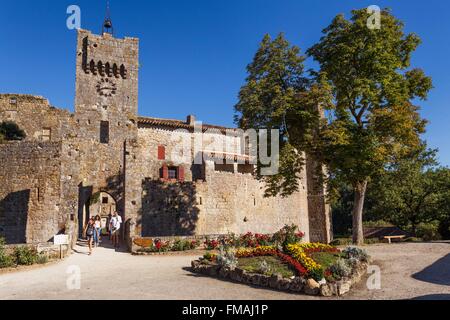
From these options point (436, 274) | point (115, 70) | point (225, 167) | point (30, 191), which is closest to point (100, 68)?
point (115, 70)

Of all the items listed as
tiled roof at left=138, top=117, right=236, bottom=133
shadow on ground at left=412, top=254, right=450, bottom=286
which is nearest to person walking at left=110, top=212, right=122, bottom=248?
shadow on ground at left=412, top=254, right=450, bottom=286

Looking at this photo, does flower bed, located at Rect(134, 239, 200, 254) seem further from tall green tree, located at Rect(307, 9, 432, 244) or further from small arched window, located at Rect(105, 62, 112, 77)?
small arched window, located at Rect(105, 62, 112, 77)

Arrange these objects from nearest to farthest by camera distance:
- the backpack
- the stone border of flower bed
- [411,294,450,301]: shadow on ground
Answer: [411,294,450,301]: shadow on ground < the stone border of flower bed < the backpack

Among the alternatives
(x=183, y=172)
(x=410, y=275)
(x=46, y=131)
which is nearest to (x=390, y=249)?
(x=410, y=275)

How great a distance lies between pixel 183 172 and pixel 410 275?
27.2m

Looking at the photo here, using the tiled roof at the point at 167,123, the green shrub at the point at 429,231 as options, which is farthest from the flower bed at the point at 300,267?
the tiled roof at the point at 167,123

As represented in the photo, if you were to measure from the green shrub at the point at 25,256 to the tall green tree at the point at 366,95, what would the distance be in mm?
14744

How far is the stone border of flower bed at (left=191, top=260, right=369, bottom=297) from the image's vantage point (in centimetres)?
1023

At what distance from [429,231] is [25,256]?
30820mm

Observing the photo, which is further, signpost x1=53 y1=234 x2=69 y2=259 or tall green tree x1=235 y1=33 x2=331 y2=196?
tall green tree x1=235 y1=33 x2=331 y2=196

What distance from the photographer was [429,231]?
1252 inches

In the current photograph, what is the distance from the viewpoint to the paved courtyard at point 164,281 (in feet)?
32.3
